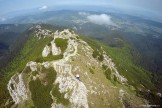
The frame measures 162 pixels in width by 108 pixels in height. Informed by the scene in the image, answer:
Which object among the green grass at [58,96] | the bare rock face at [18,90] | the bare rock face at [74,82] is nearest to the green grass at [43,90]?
the bare rock face at [74,82]

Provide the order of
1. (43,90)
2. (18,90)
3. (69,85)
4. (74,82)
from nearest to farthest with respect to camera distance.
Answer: (74,82) → (69,85) → (43,90) → (18,90)

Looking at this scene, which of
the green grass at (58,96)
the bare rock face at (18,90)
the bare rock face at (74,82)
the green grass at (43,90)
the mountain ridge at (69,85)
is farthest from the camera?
the bare rock face at (18,90)

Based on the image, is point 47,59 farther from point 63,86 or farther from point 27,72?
point 63,86

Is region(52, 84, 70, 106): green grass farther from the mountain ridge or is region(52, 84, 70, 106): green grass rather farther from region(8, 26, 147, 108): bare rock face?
region(8, 26, 147, 108): bare rock face

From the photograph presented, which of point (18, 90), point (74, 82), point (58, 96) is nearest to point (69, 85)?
point (74, 82)

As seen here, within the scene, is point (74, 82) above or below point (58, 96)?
above

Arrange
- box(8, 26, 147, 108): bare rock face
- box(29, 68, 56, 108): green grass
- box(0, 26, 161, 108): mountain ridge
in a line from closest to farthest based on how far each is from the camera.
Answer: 1. box(8, 26, 147, 108): bare rock face
2. box(0, 26, 161, 108): mountain ridge
3. box(29, 68, 56, 108): green grass

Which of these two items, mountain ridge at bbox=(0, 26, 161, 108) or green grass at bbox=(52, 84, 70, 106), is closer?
green grass at bbox=(52, 84, 70, 106)

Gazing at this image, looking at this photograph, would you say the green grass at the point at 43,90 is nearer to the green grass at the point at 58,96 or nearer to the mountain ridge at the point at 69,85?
the mountain ridge at the point at 69,85

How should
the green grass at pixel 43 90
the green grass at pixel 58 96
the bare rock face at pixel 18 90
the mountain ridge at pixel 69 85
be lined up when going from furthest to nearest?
the bare rock face at pixel 18 90 < the green grass at pixel 43 90 < the mountain ridge at pixel 69 85 < the green grass at pixel 58 96

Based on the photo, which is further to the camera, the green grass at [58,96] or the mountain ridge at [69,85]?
the mountain ridge at [69,85]

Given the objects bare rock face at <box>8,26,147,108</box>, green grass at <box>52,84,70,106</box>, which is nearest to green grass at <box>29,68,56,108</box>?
bare rock face at <box>8,26,147,108</box>

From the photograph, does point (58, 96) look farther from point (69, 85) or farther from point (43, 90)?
point (43, 90)
